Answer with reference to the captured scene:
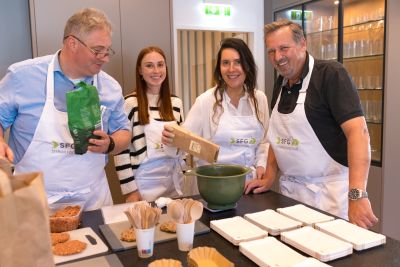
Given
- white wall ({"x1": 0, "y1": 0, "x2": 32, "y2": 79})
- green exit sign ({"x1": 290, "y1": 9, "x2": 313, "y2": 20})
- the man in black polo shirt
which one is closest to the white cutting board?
the man in black polo shirt

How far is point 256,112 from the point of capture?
6.31ft

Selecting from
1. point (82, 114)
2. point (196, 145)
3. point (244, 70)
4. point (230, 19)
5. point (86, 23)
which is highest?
point (230, 19)

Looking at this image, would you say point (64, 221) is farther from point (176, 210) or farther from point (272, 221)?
point (272, 221)

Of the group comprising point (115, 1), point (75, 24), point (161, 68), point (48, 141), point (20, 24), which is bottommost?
point (48, 141)

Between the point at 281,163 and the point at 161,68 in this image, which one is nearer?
the point at 281,163

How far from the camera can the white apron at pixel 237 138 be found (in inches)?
73.7

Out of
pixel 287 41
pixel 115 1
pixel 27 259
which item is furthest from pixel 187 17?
pixel 27 259

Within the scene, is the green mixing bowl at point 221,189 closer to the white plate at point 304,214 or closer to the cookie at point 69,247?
the white plate at point 304,214

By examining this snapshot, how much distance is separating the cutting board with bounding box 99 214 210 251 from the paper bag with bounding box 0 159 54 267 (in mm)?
473

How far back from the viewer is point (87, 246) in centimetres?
95

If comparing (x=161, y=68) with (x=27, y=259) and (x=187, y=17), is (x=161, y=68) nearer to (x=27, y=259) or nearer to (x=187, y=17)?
(x=187, y=17)

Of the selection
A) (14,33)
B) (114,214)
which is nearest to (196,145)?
(114,214)

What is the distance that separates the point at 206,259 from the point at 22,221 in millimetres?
468

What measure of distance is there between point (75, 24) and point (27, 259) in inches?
44.3
